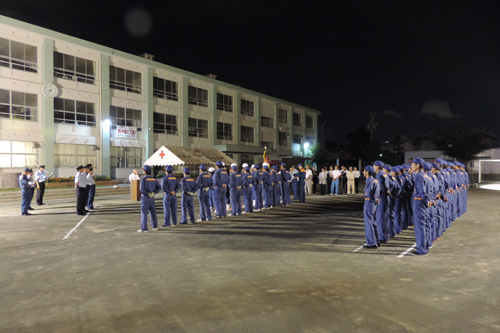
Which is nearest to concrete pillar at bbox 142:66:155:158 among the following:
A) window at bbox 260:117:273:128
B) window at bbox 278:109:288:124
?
window at bbox 260:117:273:128

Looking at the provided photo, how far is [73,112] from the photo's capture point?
29000mm

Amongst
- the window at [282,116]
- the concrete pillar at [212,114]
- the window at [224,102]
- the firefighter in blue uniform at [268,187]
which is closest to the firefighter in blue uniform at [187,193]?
the firefighter in blue uniform at [268,187]

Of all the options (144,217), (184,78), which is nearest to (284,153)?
(184,78)

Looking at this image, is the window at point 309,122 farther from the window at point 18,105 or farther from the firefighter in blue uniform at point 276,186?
the firefighter in blue uniform at point 276,186

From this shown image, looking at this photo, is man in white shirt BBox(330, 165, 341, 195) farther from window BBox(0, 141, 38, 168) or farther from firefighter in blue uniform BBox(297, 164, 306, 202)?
window BBox(0, 141, 38, 168)

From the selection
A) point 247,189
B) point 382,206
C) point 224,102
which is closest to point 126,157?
point 224,102

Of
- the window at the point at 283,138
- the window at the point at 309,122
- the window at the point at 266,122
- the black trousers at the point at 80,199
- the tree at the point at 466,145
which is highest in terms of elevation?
the window at the point at 309,122

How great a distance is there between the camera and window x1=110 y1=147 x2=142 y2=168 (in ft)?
104

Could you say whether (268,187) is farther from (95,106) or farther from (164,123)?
(164,123)

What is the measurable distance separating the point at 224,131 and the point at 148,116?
11496mm

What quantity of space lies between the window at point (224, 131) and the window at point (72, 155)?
16293 millimetres

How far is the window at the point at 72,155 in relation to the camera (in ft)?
92.0

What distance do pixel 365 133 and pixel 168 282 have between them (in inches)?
3290

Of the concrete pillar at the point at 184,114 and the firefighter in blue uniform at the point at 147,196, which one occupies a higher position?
the concrete pillar at the point at 184,114
